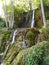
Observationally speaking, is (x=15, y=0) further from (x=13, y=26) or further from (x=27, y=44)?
(x=27, y=44)

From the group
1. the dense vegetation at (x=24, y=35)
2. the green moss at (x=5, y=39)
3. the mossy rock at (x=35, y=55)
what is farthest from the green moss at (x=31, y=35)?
the mossy rock at (x=35, y=55)

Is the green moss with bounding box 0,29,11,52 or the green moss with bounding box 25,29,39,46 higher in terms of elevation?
the green moss with bounding box 25,29,39,46

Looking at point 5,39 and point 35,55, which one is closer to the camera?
point 35,55

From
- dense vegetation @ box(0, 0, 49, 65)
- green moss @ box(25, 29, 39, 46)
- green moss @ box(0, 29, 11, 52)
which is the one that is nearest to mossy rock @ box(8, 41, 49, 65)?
dense vegetation @ box(0, 0, 49, 65)

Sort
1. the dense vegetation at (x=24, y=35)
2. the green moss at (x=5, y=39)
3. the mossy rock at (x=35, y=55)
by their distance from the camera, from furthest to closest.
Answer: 1. the green moss at (x=5, y=39)
2. the dense vegetation at (x=24, y=35)
3. the mossy rock at (x=35, y=55)

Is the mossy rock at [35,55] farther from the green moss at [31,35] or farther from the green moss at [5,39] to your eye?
the green moss at [5,39]

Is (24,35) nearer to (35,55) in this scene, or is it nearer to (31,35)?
(31,35)

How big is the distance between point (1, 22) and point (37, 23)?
14.2 feet

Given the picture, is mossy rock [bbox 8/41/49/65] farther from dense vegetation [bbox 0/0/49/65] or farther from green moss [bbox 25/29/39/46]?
green moss [bbox 25/29/39/46]

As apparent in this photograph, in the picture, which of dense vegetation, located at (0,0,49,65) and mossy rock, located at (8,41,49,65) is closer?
mossy rock, located at (8,41,49,65)

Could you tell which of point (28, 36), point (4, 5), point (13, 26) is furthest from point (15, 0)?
point (28, 36)

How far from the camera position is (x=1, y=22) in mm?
23734

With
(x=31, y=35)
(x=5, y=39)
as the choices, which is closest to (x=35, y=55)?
(x=31, y=35)

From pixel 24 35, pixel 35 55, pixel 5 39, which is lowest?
pixel 5 39
